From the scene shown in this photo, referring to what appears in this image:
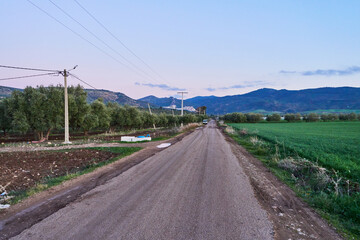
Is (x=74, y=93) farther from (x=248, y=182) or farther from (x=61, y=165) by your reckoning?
(x=248, y=182)

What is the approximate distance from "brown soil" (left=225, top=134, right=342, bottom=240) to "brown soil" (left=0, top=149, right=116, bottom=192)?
8.25m

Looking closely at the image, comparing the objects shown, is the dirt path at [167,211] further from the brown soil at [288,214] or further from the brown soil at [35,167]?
the brown soil at [35,167]

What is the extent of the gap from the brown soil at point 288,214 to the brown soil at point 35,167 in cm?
825

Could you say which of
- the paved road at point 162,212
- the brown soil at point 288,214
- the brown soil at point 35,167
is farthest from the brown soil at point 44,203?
the brown soil at point 288,214

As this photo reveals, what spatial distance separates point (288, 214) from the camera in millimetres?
5246

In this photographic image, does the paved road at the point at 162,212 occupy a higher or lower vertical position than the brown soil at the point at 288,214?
higher

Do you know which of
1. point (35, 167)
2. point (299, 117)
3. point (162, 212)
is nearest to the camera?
point (162, 212)

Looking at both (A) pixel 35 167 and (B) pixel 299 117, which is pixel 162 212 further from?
(B) pixel 299 117

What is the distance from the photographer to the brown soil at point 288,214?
169 inches

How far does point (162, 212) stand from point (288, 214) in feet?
10.9

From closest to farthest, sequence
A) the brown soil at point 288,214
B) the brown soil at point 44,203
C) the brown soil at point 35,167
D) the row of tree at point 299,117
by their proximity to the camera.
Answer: the brown soil at point 288,214 → the brown soil at point 44,203 → the brown soil at point 35,167 → the row of tree at point 299,117

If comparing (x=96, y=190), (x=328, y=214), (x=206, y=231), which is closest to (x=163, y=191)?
(x=96, y=190)

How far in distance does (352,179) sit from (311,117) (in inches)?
4308

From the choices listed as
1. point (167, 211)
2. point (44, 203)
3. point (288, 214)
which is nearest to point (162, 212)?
point (167, 211)
